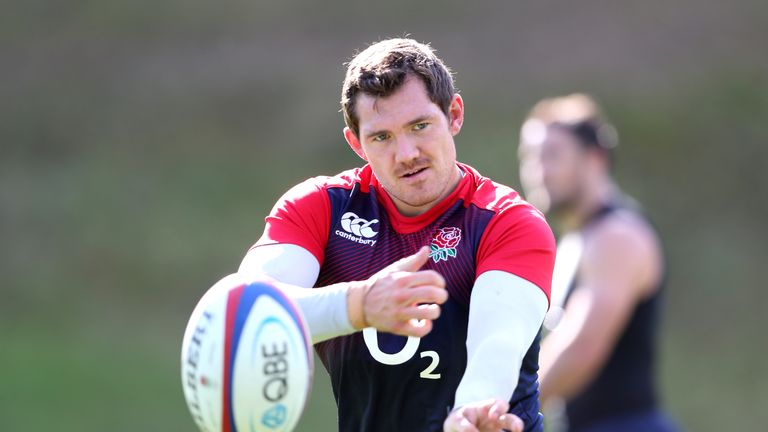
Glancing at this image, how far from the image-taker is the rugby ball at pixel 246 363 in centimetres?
298

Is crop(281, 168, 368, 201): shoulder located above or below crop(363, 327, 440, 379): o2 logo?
above

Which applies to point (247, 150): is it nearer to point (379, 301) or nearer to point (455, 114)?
point (455, 114)

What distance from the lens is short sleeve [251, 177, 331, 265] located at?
359 centimetres

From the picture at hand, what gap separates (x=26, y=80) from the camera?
15.0 meters

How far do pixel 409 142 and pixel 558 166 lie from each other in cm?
303

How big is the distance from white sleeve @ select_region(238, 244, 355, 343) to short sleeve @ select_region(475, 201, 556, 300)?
490 mm

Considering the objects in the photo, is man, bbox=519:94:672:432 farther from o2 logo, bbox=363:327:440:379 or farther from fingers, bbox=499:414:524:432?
fingers, bbox=499:414:524:432

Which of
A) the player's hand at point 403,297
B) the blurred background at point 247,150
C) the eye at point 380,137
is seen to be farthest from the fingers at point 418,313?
the blurred background at point 247,150

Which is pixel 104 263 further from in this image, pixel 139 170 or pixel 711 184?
pixel 711 184

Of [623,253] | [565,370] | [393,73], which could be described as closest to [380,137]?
[393,73]

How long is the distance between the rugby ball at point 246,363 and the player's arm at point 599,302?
301cm

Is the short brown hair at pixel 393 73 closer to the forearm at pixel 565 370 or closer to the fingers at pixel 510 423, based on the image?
the fingers at pixel 510 423

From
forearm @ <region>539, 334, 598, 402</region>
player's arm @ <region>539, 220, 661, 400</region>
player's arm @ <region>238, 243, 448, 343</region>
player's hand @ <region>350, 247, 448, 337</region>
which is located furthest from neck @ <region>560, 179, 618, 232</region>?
player's hand @ <region>350, 247, 448, 337</region>

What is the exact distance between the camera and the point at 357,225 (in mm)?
3670
